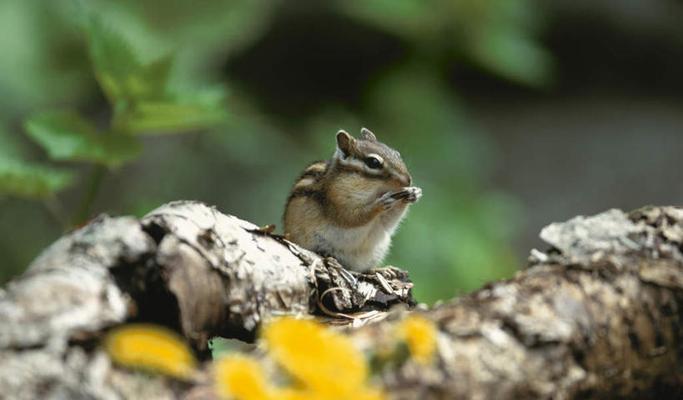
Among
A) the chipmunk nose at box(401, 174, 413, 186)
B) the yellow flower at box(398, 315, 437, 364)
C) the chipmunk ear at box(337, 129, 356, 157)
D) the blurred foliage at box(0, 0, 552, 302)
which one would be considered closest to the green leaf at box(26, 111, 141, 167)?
the chipmunk ear at box(337, 129, 356, 157)

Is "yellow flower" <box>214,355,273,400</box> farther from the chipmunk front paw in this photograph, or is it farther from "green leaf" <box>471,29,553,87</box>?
"green leaf" <box>471,29,553,87</box>

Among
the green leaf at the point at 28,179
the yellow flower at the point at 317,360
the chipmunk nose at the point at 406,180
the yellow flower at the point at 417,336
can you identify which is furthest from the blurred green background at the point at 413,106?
the yellow flower at the point at 317,360

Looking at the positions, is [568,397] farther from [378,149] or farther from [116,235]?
[378,149]

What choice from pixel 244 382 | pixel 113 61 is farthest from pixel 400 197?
pixel 244 382

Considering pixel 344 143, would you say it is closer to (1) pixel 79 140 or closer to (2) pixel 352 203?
(2) pixel 352 203

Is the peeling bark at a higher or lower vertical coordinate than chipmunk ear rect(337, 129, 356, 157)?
lower

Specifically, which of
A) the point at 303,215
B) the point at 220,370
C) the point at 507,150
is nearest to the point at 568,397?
the point at 220,370
